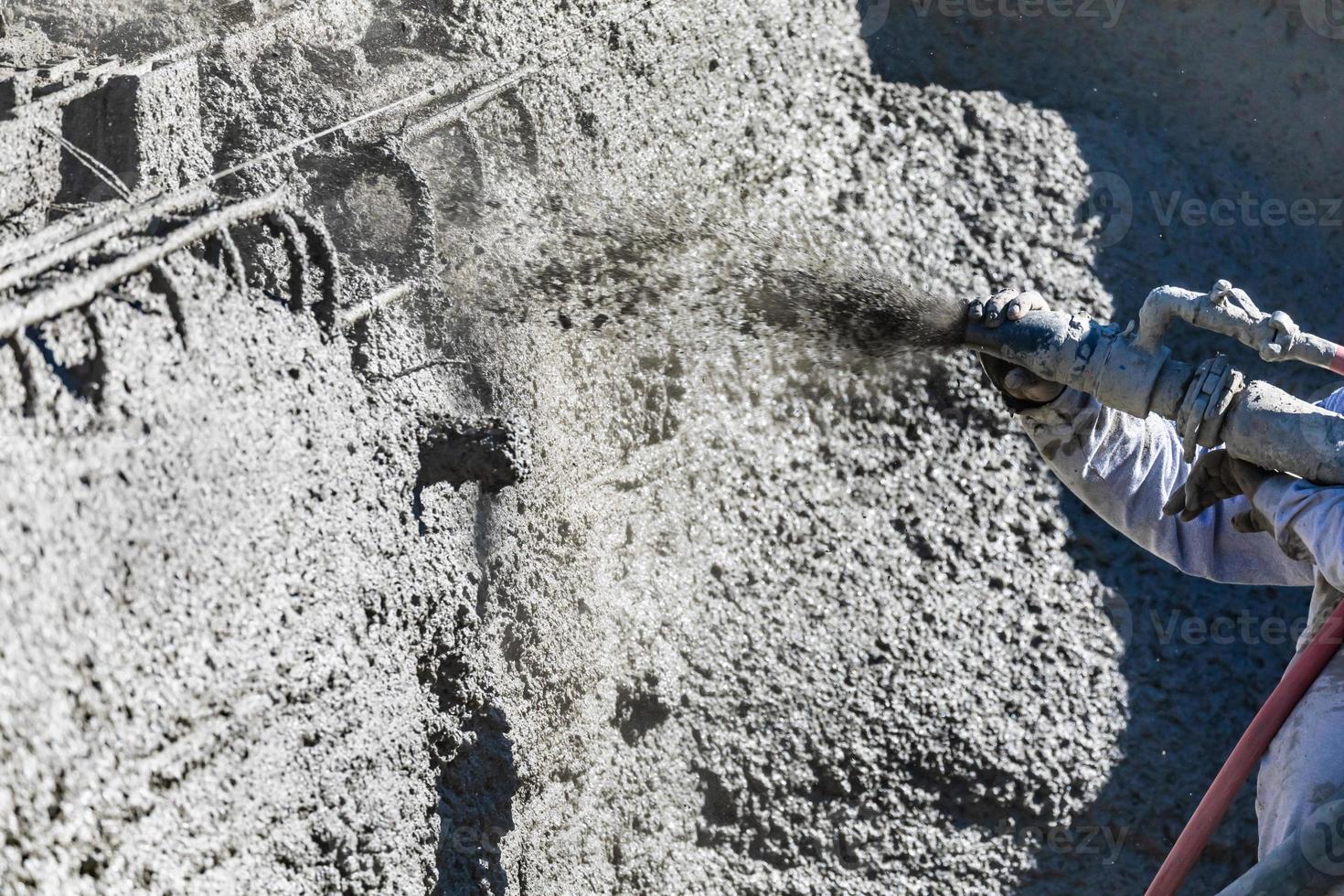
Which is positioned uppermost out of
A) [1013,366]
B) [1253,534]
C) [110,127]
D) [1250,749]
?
[110,127]

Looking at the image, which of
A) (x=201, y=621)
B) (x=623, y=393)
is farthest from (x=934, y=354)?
(x=201, y=621)

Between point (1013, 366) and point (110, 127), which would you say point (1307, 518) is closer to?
point (1013, 366)

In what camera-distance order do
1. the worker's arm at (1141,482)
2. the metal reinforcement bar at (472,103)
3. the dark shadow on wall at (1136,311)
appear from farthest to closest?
the dark shadow on wall at (1136,311) → the metal reinforcement bar at (472,103) → the worker's arm at (1141,482)

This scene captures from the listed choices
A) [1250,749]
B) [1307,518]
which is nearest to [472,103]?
[1307,518]

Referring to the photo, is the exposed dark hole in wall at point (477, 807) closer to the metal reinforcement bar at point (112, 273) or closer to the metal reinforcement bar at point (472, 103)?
the metal reinforcement bar at point (112, 273)

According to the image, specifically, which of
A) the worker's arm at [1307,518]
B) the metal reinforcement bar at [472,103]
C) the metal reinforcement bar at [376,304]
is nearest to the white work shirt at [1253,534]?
the worker's arm at [1307,518]

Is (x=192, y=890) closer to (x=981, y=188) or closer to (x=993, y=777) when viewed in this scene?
(x=993, y=777)
